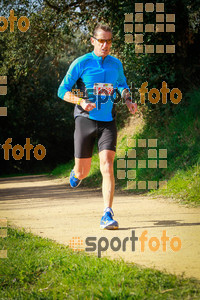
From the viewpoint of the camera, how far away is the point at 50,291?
3.47 m

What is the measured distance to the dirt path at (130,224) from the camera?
421 cm

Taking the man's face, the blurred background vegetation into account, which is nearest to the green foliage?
the man's face

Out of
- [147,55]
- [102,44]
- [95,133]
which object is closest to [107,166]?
[95,133]

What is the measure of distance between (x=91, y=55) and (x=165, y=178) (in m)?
5.01

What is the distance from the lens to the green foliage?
3.19m

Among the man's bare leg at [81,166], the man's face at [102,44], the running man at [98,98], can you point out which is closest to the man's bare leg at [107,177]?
the running man at [98,98]

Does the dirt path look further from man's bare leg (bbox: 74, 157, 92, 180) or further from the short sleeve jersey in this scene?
the short sleeve jersey

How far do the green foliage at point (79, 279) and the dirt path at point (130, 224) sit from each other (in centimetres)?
33

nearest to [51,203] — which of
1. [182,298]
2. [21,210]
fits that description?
[21,210]

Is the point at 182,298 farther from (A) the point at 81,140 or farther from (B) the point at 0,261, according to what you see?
(A) the point at 81,140

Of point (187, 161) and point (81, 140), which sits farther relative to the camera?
point (187, 161)

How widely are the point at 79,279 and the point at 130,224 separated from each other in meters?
2.48

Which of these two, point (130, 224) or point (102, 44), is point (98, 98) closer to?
point (102, 44)

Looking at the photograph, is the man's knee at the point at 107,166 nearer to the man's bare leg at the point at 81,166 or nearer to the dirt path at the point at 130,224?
the man's bare leg at the point at 81,166
